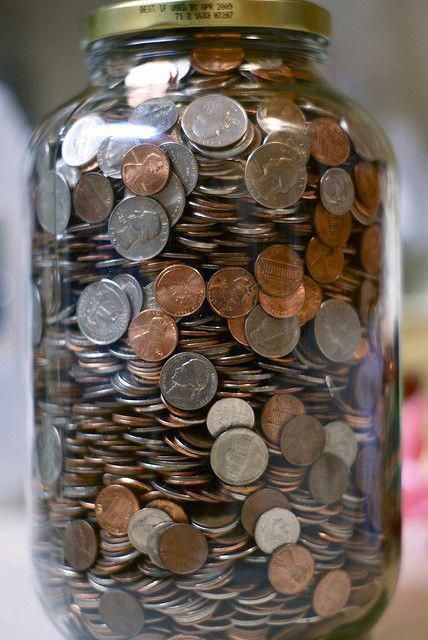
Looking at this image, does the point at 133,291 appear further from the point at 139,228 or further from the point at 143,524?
the point at 143,524

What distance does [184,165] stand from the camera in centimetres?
57

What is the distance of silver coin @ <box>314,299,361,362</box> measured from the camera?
0.59 metres

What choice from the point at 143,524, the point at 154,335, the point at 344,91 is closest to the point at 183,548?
the point at 143,524

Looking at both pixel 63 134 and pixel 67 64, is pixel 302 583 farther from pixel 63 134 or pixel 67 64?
pixel 67 64

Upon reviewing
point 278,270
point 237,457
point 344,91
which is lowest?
point 237,457

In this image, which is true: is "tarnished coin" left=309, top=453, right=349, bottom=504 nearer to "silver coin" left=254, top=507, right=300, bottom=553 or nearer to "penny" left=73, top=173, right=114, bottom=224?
"silver coin" left=254, top=507, right=300, bottom=553

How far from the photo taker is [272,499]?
22.7 inches

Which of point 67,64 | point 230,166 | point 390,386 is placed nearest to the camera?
point 230,166

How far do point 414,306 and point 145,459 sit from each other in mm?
775

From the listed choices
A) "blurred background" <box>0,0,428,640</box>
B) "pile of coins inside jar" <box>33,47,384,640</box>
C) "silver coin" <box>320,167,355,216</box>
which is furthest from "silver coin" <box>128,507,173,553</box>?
"blurred background" <box>0,0,428,640</box>

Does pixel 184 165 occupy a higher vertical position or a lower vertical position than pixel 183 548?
higher

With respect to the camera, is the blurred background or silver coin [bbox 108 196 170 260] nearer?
silver coin [bbox 108 196 170 260]

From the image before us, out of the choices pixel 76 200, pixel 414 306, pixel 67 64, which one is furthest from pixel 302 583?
pixel 67 64

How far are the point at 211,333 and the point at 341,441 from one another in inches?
4.6
